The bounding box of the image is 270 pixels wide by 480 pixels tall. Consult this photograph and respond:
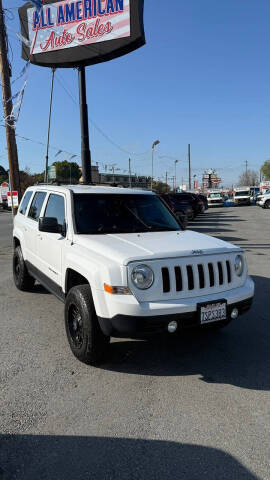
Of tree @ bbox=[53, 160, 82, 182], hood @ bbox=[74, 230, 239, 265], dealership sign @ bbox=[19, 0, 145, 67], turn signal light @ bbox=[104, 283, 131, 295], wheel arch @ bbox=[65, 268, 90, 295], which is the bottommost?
wheel arch @ bbox=[65, 268, 90, 295]

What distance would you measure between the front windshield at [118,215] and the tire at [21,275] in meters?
2.31

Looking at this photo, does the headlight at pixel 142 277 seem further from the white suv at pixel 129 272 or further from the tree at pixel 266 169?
the tree at pixel 266 169

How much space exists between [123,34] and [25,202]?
9.91m

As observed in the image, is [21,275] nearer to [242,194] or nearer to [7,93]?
[7,93]

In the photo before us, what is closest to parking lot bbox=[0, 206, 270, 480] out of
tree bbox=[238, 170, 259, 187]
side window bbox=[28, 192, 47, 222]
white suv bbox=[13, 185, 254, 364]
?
white suv bbox=[13, 185, 254, 364]

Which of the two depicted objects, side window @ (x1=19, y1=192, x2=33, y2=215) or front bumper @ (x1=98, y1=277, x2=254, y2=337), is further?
side window @ (x1=19, y1=192, x2=33, y2=215)

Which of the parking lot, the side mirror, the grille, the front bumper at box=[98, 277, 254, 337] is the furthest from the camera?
the side mirror

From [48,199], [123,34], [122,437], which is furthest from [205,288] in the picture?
[123,34]

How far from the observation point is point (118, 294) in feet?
10.6

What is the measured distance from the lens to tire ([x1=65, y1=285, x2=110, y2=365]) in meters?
3.49

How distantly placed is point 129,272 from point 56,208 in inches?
84.9

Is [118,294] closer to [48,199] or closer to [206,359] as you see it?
[206,359]

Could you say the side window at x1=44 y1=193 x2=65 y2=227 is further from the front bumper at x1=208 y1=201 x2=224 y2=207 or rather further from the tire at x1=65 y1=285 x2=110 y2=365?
the front bumper at x1=208 y1=201 x2=224 y2=207

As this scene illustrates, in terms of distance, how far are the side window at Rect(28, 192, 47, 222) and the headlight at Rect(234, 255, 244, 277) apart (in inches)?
123
